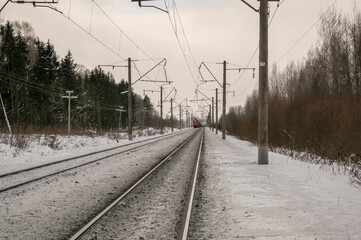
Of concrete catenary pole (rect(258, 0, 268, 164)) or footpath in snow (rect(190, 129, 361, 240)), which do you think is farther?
concrete catenary pole (rect(258, 0, 268, 164))

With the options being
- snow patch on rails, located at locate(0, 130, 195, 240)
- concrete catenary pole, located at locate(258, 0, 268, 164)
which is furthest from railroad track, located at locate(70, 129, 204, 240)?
concrete catenary pole, located at locate(258, 0, 268, 164)

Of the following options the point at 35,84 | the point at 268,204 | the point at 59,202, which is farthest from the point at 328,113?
the point at 35,84

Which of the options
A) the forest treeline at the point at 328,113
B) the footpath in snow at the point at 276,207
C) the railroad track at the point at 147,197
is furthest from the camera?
the forest treeline at the point at 328,113

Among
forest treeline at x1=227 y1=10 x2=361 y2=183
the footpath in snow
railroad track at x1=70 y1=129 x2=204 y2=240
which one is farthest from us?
forest treeline at x1=227 y1=10 x2=361 y2=183

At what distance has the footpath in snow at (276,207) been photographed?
454 centimetres

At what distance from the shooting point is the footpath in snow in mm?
4543

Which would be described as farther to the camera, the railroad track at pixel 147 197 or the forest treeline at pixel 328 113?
the forest treeline at pixel 328 113

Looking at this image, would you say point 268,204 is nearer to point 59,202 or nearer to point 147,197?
point 147,197

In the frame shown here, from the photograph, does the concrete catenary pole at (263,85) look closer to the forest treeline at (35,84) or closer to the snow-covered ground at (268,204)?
the snow-covered ground at (268,204)

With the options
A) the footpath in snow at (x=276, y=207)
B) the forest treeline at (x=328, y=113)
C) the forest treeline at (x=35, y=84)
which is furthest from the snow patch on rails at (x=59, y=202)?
the forest treeline at (x=35, y=84)

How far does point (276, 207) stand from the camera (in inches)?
232

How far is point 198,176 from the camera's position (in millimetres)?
9312

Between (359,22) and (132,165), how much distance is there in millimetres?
22484

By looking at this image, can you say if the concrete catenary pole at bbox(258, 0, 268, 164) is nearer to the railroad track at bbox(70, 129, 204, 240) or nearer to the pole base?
the pole base
